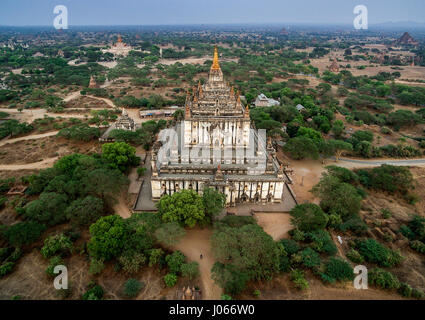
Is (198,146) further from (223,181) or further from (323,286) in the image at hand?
(323,286)

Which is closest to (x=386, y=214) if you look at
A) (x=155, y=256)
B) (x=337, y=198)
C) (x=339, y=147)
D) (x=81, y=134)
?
(x=337, y=198)

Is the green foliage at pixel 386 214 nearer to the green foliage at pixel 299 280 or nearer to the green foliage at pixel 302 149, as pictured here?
the green foliage at pixel 302 149

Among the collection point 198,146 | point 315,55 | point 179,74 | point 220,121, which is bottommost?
point 198,146

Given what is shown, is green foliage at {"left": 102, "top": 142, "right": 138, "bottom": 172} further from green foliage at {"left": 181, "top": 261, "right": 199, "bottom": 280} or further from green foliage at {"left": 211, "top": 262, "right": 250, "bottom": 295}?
green foliage at {"left": 211, "top": 262, "right": 250, "bottom": 295}

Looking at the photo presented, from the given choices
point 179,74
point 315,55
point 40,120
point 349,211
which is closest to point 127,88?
point 179,74

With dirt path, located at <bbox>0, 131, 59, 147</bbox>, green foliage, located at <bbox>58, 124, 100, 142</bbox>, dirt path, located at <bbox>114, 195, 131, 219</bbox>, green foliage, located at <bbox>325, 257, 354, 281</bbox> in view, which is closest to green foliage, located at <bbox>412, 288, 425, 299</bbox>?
green foliage, located at <bbox>325, 257, 354, 281</bbox>

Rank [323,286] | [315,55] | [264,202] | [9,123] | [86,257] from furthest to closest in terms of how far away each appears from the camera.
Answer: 1. [315,55]
2. [9,123]
3. [264,202]
4. [86,257]
5. [323,286]
